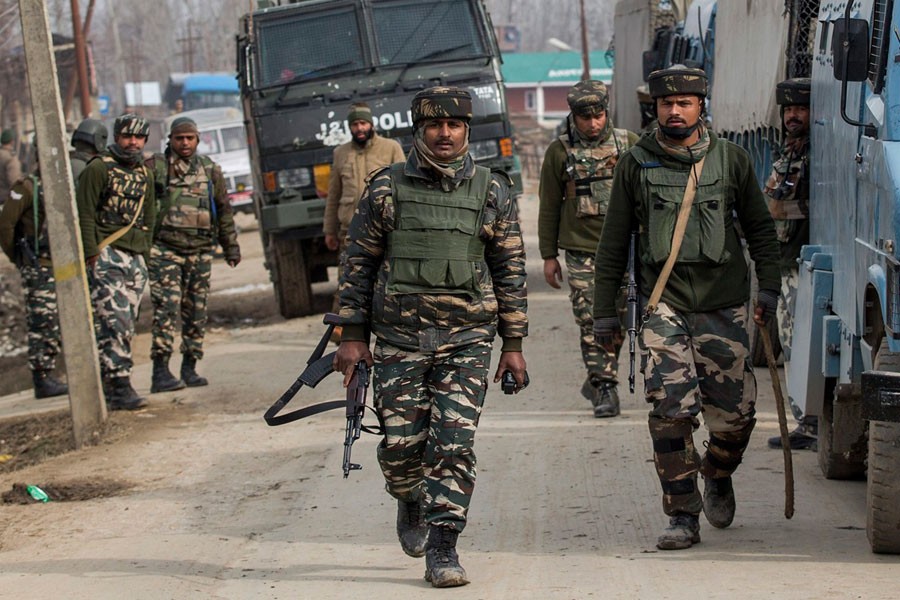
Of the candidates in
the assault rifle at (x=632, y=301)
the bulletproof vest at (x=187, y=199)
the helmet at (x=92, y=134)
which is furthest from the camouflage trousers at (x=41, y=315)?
the assault rifle at (x=632, y=301)

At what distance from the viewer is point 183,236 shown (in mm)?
10258

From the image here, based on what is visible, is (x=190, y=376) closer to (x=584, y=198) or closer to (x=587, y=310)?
(x=587, y=310)

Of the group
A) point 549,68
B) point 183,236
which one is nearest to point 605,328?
point 183,236

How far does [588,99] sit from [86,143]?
12.5 feet

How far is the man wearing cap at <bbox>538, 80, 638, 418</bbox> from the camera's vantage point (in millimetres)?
8352

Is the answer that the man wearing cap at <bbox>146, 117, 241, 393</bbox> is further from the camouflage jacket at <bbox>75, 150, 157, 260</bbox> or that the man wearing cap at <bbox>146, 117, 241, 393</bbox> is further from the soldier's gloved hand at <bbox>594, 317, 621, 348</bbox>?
the soldier's gloved hand at <bbox>594, 317, 621, 348</bbox>

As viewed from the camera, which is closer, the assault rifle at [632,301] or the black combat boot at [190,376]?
the assault rifle at [632,301]

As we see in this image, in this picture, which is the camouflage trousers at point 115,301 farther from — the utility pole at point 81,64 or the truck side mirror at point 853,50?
the utility pole at point 81,64

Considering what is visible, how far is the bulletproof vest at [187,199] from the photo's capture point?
10.2m

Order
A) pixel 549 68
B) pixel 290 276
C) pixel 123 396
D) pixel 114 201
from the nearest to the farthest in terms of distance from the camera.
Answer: pixel 114 201 → pixel 123 396 → pixel 290 276 → pixel 549 68

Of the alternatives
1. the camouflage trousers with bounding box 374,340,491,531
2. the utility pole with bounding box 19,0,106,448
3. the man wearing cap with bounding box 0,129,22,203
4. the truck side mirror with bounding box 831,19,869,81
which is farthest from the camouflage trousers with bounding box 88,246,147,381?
the man wearing cap with bounding box 0,129,22,203

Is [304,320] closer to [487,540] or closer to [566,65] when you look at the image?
Result: [487,540]

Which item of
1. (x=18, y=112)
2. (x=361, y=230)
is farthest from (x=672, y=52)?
(x=18, y=112)

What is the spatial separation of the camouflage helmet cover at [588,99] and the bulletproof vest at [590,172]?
0.62 ft
